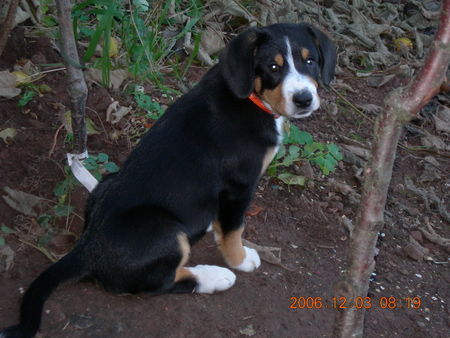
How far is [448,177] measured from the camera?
15.0 ft

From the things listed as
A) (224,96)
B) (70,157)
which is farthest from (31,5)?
(224,96)

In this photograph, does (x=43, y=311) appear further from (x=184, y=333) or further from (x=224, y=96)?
(x=224, y=96)

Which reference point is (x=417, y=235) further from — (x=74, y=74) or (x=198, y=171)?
(x=74, y=74)

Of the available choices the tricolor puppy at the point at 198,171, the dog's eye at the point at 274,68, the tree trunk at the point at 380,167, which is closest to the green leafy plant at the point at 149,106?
the tricolor puppy at the point at 198,171

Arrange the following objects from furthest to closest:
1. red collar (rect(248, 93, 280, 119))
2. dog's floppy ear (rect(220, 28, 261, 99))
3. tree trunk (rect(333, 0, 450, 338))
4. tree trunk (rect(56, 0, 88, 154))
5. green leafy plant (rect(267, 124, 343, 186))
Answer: green leafy plant (rect(267, 124, 343, 186)) < tree trunk (rect(56, 0, 88, 154)) < red collar (rect(248, 93, 280, 119)) < dog's floppy ear (rect(220, 28, 261, 99)) < tree trunk (rect(333, 0, 450, 338))

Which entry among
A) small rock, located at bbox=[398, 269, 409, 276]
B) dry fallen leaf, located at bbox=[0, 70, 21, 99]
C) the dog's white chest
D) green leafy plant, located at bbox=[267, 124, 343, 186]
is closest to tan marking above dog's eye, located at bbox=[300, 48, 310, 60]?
the dog's white chest

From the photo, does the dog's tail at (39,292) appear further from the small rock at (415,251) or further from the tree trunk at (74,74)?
the small rock at (415,251)

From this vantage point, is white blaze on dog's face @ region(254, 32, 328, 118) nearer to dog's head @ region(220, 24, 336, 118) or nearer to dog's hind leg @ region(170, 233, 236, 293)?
dog's head @ region(220, 24, 336, 118)

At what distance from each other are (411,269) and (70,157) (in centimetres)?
235

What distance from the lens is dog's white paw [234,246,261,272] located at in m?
Result: 3.18

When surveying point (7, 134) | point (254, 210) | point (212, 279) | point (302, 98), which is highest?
point (302, 98)

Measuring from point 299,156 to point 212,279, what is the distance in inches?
62.4

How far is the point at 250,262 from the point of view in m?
3.20
